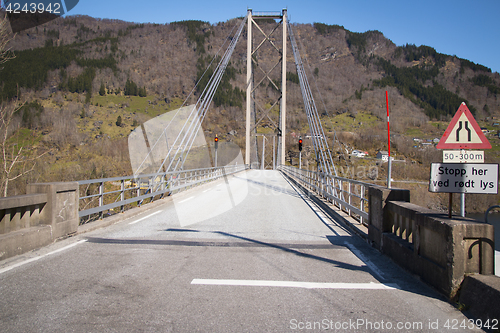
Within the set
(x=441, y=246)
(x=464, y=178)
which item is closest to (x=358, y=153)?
(x=464, y=178)

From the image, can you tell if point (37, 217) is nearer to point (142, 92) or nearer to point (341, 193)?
point (341, 193)

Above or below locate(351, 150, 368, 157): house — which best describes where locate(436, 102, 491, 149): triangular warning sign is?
above

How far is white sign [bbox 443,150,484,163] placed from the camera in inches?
168

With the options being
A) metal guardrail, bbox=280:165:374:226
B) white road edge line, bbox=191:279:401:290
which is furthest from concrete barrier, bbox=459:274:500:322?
metal guardrail, bbox=280:165:374:226

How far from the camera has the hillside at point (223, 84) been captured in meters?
94.5

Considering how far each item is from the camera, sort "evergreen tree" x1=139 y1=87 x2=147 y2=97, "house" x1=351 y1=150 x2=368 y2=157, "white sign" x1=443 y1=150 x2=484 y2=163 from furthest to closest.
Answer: "evergreen tree" x1=139 y1=87 x2=147 y2=97 → "house" x1=351 y1=150 x2=368 y2=157 → "white sign" x1=443 y1=150 x2=484 y2=163

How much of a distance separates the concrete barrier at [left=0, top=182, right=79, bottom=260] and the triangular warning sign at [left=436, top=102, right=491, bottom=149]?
20.6ft

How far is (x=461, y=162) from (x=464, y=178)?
0.67 feet

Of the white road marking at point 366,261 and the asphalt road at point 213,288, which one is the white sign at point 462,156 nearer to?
the asphalt road at point 213,288

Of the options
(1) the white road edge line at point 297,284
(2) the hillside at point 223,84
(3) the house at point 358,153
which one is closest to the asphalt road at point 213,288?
(1) the white road edge line at point 297,284

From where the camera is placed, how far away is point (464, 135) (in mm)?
4348

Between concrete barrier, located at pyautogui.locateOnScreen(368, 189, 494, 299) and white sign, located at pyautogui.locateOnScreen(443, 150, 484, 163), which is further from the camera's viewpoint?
white sign, located at pyautogui.locateOnScreen(443, 150, 484, 163)

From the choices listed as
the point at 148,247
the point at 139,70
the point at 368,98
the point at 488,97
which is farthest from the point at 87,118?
the point at 488,97

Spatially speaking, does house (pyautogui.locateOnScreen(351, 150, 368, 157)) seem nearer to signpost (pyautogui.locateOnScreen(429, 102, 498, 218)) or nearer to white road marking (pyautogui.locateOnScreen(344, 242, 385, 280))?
white road marking (pyautogui.locateOnScreen(344, 242, 385, 280))
